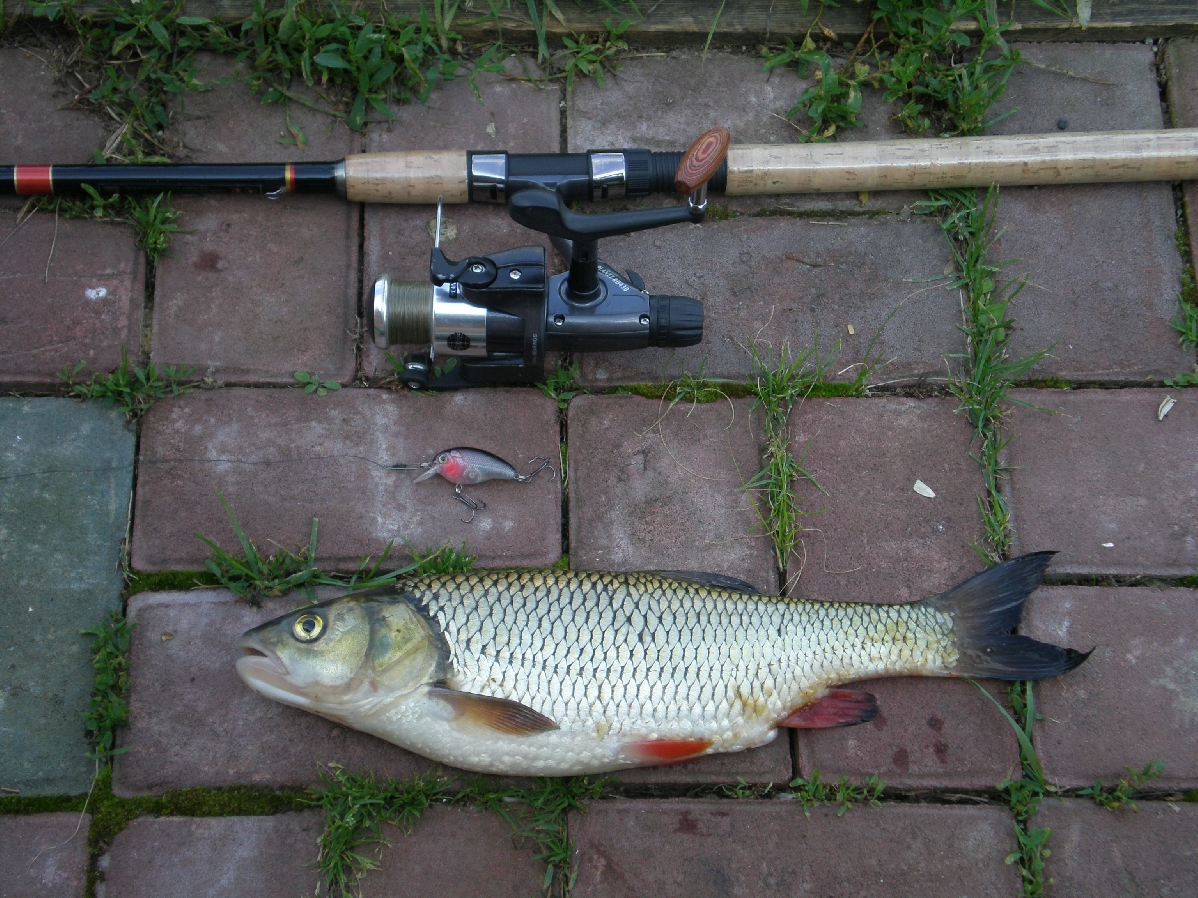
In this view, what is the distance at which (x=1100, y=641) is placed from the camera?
313 centimetres

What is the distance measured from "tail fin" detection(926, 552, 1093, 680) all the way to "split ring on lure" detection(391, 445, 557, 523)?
5.09ft

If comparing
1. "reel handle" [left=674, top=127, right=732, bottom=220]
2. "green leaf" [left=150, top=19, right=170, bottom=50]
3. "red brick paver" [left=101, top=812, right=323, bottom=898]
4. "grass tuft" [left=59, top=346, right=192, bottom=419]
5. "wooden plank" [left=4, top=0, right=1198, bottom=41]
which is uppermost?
"wooden plank" [left=4, top=0, right=1198, bottom=41]

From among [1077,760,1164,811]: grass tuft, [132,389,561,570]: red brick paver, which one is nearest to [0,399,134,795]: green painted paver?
[132,389,561,570]: red brick paver

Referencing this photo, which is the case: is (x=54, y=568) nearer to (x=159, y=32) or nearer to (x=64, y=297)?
(x=64, y=297)

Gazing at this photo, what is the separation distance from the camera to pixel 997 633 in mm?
2957

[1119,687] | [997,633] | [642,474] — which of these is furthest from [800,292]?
[1119,687]

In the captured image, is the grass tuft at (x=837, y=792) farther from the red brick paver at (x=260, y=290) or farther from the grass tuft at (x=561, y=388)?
the red brick paver at (x=260, y=290)

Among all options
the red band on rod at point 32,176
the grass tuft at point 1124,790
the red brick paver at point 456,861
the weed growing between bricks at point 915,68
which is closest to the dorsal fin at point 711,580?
the red brick paver at point 456,861

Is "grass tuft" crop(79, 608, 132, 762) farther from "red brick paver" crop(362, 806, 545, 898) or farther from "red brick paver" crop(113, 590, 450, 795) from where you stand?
"red brick paver" crop(362, 806, 545, 898)

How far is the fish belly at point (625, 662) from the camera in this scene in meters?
2.74

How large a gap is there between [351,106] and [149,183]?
0.83 metres

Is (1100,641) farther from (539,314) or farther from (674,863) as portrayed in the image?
(539,314)

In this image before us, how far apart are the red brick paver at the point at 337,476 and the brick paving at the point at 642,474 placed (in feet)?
0.04

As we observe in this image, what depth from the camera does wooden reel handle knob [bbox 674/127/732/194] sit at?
8.43ft
